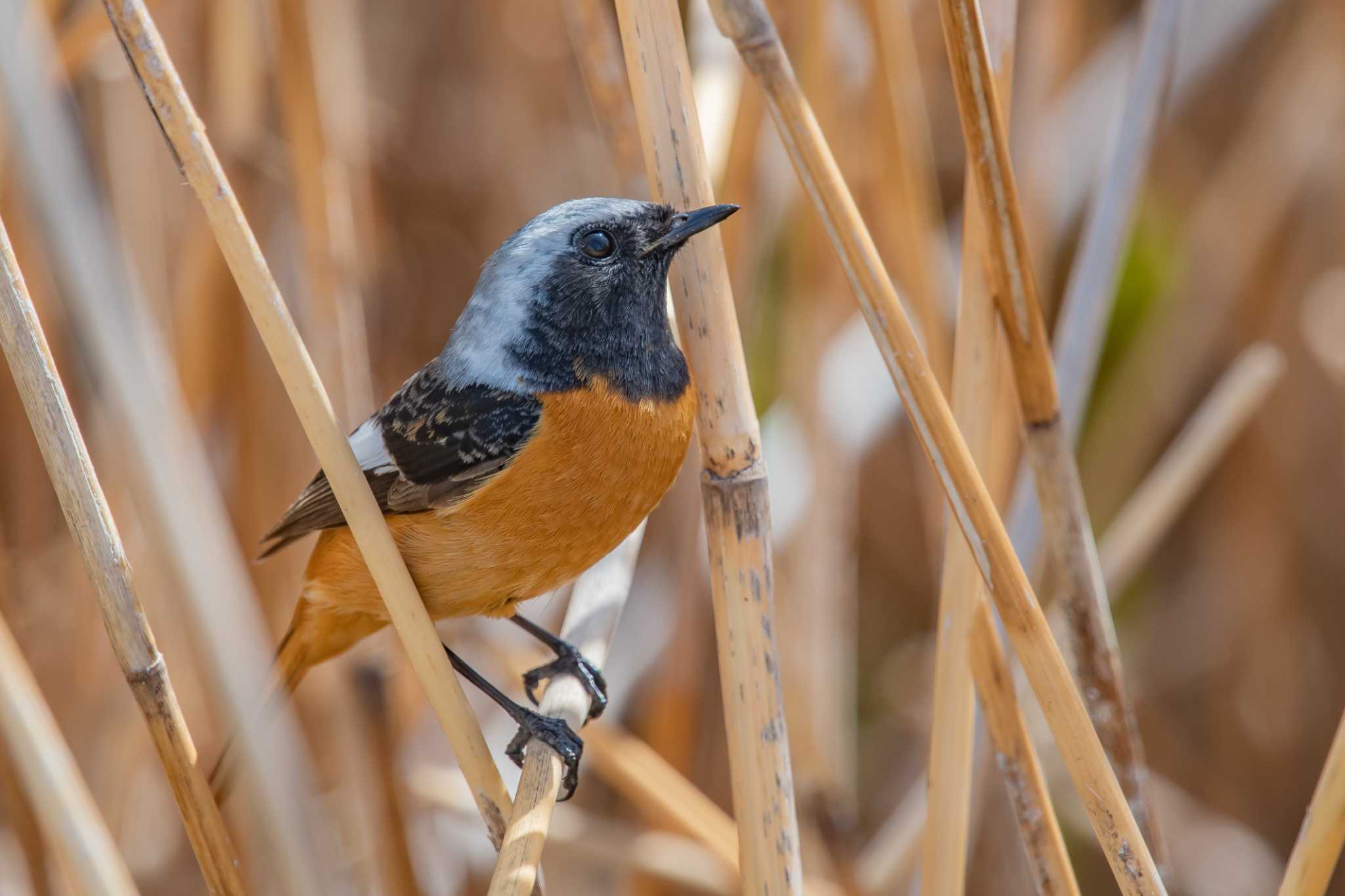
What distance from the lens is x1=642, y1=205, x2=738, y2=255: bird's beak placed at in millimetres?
1636

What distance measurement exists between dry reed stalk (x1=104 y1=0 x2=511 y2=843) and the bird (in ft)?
1.29

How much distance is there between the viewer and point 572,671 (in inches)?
82.0

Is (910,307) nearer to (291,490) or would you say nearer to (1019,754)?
(1019,754)

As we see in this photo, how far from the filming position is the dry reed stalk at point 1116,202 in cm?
195

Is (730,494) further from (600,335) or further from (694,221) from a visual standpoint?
(600,335)

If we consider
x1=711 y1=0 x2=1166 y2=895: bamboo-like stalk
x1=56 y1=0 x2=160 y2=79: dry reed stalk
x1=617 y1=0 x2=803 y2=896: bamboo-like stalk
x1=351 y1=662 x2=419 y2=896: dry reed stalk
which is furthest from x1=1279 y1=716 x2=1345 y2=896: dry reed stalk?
x1=56 y1=0 x2=160 y2=79: dry reed stalk

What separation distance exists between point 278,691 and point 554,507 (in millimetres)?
675

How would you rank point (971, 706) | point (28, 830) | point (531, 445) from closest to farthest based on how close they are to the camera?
1. point (971, 706)
2. point (531, 445)
3. point (28, 830)

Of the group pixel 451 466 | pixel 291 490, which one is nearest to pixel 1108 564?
pixel 451 466

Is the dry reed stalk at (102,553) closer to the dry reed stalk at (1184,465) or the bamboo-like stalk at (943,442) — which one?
the bamboo-like stalk at (943,442)

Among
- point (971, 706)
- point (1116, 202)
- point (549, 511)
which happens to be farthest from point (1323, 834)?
point (549, 511)

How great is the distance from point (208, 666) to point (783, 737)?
40.0 inches

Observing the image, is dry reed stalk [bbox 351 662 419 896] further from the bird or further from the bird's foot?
the bird's foot

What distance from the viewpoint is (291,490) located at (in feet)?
9.80
